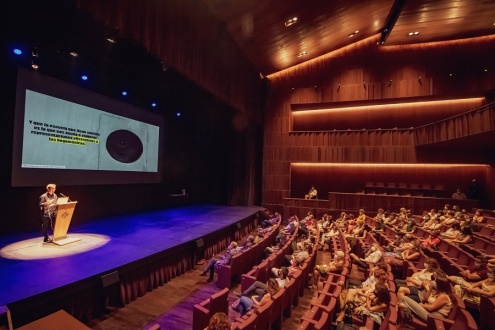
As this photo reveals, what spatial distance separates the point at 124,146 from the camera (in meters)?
7.11

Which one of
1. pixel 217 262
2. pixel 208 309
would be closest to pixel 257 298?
pixel 208 309

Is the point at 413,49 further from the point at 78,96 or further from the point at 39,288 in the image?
the point at 39,288

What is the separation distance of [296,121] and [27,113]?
982 centimetres

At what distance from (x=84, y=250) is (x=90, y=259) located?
509 millimetres

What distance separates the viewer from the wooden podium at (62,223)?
4.55 metres

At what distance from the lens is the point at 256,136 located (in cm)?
1207

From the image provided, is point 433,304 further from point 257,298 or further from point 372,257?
point 257,298

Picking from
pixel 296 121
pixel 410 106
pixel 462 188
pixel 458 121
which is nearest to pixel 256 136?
pixel 296 121

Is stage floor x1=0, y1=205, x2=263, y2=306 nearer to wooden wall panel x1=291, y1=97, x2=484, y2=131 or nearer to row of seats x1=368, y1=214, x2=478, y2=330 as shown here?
row of seats x1=368, y1=214, x2=478, y2=330

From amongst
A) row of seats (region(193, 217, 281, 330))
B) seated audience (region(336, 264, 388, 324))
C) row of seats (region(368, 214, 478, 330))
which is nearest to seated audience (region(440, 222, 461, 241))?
row of seats (region(368, 214, 478, 330))

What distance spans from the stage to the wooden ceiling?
5.24 meters

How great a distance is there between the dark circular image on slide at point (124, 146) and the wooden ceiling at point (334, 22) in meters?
3.77

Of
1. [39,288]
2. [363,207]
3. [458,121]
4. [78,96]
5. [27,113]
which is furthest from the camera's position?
[363,207]

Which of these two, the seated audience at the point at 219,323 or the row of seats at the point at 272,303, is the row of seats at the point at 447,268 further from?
Result: the seated audience at the point at 219,323
